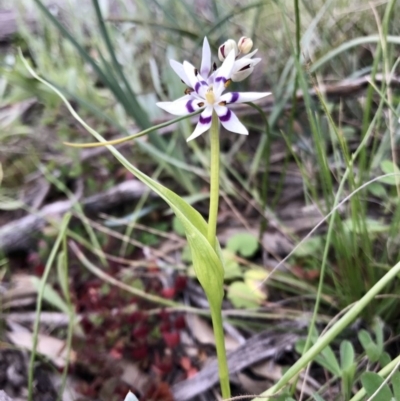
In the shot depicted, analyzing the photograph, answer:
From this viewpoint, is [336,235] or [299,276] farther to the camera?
[299,276]

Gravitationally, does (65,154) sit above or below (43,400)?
above

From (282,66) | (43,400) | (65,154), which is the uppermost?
(282,66)

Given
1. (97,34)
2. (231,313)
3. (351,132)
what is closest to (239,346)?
(231,313)

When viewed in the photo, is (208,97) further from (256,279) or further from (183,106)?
(256,279)

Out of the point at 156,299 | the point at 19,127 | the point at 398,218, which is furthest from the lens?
the point at 19,127

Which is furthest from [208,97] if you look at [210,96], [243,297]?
[243,297]

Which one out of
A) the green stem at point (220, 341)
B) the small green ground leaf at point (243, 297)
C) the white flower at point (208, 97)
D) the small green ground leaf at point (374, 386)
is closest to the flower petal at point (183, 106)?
the white flower at point (208, 97)

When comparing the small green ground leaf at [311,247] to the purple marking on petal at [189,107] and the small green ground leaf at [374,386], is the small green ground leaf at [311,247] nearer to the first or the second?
the small green ground leaf at [374,386]

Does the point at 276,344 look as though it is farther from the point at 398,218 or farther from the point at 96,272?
the point at 96,272
